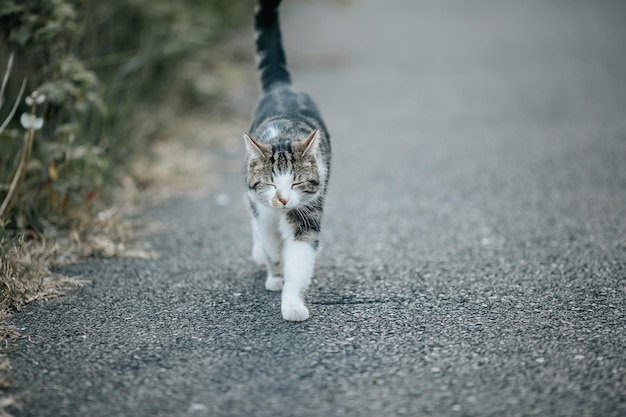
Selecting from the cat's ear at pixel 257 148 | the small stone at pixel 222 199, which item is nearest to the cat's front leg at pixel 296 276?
the cat's ear at pixel 257 148

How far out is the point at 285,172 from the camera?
347cm

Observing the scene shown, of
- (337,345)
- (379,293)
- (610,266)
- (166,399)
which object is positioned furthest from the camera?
(610,266)

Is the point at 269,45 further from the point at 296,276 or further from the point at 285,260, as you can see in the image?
the point at 296,276

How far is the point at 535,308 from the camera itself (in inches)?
138

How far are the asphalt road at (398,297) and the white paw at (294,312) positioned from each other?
0.08m

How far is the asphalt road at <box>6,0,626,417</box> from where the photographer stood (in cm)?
276

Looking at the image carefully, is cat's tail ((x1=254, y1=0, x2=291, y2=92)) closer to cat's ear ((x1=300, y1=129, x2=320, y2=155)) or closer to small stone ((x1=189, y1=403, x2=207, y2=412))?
cat's ear ((x1=300, y1=129, x2=320, y2=155))

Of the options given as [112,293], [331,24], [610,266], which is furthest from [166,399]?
[331,24]

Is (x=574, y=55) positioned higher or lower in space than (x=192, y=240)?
higher

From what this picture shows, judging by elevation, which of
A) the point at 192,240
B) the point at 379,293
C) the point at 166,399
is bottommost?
the point at 166,399

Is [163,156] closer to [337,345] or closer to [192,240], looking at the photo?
[192,240]

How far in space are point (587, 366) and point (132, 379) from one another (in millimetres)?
1815

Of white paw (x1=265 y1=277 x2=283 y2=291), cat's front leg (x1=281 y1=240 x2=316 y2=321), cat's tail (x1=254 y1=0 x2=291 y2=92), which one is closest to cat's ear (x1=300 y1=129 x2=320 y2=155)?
cat's front leg (x1=281 y1=240 x2=316 y2=321)

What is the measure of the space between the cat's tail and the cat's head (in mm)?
1187
